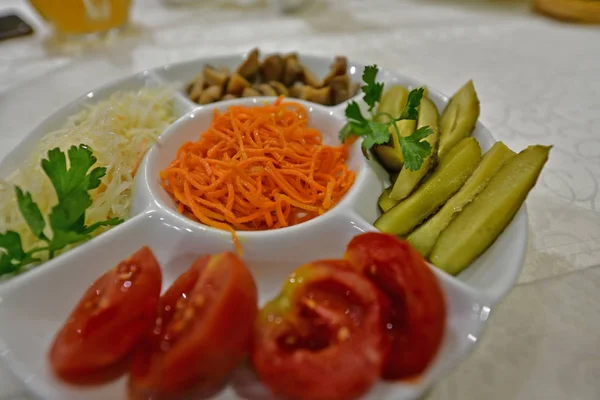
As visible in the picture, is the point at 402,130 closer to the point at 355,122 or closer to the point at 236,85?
Answer: the point at 355,122

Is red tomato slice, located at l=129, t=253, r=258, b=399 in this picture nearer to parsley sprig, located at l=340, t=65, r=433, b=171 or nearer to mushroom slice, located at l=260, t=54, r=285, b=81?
parsley sprig, located at l=340, t=65, r=433, b=171

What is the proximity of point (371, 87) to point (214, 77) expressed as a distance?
83 cm

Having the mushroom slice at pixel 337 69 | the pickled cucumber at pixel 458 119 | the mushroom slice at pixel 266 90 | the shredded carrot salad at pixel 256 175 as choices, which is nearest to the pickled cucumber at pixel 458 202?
the pickled cucumber at pixel 458 119

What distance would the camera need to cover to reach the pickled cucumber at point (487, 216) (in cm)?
127

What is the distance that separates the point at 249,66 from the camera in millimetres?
2314

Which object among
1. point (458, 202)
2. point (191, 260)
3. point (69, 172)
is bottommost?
point (191, 260)

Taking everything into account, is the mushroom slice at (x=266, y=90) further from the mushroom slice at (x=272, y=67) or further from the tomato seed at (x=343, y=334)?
the tomato seed at (x=343, y=334)

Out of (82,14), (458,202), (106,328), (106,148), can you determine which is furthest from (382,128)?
(82,14)

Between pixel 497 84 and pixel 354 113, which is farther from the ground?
pixel 354 113

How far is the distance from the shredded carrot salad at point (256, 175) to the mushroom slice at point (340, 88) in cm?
44

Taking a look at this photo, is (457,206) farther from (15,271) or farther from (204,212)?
(15,271)

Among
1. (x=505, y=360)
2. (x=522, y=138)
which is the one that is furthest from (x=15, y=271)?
(x=522, y=138)

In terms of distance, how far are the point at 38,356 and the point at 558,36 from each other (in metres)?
3.60

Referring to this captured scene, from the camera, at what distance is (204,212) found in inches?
60.0
